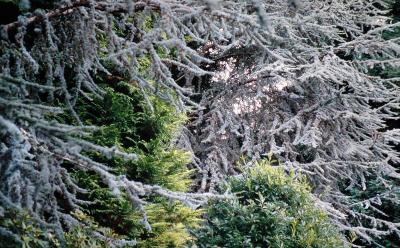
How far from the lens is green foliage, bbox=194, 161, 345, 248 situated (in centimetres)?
345

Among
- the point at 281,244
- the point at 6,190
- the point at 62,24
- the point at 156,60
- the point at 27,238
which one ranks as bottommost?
the point at 281,244

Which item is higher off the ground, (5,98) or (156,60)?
(156,60)

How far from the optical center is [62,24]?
276 cm

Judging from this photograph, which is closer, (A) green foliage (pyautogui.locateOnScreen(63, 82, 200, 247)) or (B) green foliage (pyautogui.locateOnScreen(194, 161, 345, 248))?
(A) green foliage (pyautogui.locateOnScreen(63, 82, 200, 247))

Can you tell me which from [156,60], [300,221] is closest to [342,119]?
[300,221]

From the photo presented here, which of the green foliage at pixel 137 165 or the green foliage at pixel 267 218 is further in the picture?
the green foliage at pixel 267 218

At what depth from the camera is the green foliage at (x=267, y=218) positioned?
3.45 m

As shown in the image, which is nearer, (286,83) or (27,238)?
(27,238)

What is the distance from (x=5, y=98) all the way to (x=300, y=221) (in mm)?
2882

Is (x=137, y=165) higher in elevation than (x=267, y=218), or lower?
higher

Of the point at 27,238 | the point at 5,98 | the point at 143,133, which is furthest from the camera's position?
the point at 143,133

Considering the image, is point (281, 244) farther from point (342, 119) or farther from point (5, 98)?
point (342, 119)

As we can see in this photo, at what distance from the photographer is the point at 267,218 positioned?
3500 millimetres

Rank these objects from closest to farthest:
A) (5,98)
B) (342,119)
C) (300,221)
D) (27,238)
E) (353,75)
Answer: (5,98) → (27,238) → (300,221) → (353,75) → (342,119)
